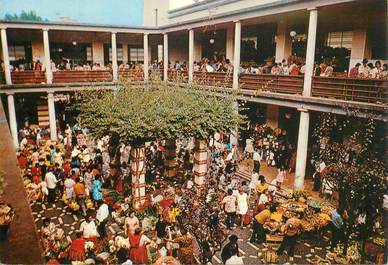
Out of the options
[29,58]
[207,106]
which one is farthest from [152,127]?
[29,58]

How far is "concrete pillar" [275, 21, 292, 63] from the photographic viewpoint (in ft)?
61.4

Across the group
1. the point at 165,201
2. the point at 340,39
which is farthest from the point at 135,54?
the point at 165,201

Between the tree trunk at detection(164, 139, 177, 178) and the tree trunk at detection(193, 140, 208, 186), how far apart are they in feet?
7.58

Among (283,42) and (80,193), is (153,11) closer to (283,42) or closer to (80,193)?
(283,42)

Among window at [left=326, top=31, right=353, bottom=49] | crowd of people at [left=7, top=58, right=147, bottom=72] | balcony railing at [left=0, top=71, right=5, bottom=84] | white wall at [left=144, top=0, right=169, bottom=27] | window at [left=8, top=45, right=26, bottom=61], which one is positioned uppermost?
white wall at [left=144, top=0, right=169, bottom=27]

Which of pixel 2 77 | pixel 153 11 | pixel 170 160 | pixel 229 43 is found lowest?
pixel 170 160

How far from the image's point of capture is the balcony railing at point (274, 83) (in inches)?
588

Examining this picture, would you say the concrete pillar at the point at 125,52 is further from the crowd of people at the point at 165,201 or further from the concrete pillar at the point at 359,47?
the concrete pillar at the point at 359,47

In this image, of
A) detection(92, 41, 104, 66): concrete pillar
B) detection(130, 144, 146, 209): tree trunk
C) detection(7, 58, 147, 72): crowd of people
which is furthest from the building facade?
detection(130, 144, 146, 209): tree trunk

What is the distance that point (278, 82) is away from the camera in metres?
15.8

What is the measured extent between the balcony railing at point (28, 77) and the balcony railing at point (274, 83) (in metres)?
12.9

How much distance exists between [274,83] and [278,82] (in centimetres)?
25

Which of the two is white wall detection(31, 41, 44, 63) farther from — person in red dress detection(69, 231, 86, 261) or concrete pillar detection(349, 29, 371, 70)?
concrete pillar detection(349, 29, 371, 70)

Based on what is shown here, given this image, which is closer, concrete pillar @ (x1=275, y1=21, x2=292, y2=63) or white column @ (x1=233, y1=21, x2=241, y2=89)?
white column @ (x1=233, y1=21, x2=241, y2=89)
